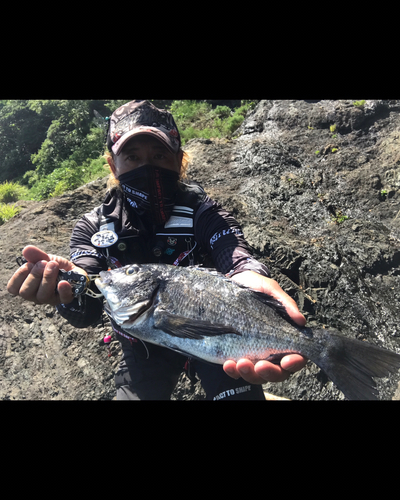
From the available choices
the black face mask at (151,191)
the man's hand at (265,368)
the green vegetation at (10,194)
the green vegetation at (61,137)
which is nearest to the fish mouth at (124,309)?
the man's hand at (265,368)

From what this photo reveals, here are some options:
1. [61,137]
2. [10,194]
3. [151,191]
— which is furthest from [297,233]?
[61,137]

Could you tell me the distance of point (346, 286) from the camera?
4.18 metres

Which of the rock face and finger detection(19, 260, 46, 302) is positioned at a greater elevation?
finger detection(19, 260, 46, 302)

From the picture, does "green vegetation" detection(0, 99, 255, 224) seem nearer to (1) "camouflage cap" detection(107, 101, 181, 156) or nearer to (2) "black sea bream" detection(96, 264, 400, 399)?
(1) "camouflage cap" detection(107, 101, 181, 156)

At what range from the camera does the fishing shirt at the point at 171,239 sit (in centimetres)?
285

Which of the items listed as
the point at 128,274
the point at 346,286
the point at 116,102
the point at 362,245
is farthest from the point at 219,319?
the point at 116,102

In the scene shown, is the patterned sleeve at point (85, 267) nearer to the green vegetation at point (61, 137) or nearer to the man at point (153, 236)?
the man at point (153, 236)

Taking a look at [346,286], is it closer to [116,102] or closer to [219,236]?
[219,236]

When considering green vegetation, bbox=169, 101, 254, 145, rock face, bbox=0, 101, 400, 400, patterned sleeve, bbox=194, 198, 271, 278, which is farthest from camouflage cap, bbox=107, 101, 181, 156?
green vegetation, bbox=169, 101, 254, 145

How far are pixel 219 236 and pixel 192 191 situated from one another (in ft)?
2.06

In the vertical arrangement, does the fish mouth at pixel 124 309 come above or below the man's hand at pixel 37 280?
below

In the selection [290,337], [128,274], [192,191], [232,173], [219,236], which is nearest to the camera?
[290,337]

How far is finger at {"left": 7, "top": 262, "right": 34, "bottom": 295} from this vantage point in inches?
89.4

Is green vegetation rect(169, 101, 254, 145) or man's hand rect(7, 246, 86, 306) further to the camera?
green vegetation rect(169, 101, 254, 145)
